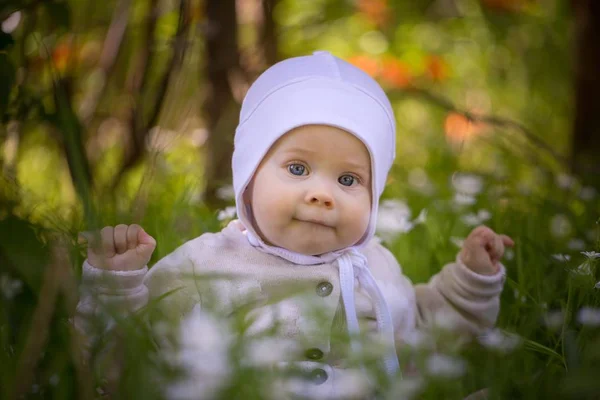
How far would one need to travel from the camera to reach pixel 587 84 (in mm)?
3025

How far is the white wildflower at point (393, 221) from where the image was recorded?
190 cm

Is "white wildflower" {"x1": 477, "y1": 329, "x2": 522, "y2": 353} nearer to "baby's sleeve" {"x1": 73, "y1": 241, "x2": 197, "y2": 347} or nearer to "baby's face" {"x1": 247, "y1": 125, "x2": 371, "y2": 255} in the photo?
"baby's face" {"x1": 247, "y1": 125, "x2": 371, "y2": 255}

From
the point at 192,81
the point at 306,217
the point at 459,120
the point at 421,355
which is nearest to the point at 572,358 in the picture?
the point at 421,355

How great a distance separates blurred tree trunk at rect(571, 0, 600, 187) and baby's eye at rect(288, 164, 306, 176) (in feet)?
6.11

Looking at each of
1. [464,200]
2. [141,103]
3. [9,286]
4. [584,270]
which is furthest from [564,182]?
[9,286]

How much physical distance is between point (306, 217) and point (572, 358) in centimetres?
56

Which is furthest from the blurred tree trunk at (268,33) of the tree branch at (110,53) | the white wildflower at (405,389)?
the white wildflower at (405,389)

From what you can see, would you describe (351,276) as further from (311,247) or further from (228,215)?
(228,215)

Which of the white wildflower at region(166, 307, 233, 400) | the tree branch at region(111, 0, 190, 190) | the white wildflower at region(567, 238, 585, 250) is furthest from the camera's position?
the tree branch at region(111, 0, 190, 190)

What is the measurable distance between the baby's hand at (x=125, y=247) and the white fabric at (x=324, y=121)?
0.74ft

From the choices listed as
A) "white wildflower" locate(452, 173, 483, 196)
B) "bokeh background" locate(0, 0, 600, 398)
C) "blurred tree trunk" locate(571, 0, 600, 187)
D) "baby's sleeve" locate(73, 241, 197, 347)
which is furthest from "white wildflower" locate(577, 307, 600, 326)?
"blurred tree trunk" locate(571, 0, 600, 187)

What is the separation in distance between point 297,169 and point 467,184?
0.92 metres

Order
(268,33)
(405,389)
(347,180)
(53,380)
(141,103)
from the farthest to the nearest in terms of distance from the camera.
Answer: (268,33) < (141,103) < (347,180) < (53,380) < (405,389)

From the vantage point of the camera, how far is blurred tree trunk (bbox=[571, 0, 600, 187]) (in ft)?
9.70
